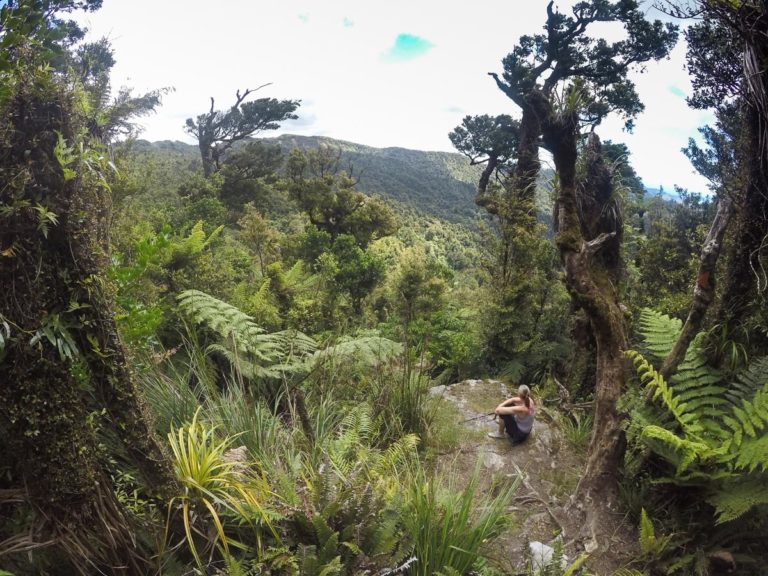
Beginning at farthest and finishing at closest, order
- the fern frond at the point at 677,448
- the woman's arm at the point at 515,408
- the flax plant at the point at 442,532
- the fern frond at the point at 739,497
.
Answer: the woman's arm at the point at 515,408
the fern frond at the point at 677,448
the fern frond at the point at 739,497
the flax plant at the point at 442,532

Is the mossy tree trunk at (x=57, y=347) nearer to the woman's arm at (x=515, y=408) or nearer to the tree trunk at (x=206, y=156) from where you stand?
the woman's arm at (x=515, y=408)

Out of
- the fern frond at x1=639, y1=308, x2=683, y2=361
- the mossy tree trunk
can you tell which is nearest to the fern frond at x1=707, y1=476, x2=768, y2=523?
the fern frond at x1=639, y1=308, x2=683, y2=361

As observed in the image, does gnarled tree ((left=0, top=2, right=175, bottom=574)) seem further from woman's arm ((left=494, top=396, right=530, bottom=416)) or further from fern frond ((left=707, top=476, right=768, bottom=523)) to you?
woman's arm ((left=494, top=396, right=530, bottom=416))

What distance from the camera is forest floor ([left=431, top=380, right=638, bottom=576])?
3.12m

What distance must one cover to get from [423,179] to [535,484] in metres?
59.0

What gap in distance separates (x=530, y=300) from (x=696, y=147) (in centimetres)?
929

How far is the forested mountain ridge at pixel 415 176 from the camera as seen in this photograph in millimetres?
48969

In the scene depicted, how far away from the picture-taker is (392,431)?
411 cm

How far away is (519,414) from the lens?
4.79 meters

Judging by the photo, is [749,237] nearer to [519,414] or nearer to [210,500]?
[519,414]

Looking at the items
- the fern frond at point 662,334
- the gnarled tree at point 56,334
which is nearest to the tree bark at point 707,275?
the fern frond at point 662,334

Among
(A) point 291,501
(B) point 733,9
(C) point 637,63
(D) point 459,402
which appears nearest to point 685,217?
(C) point 637,63

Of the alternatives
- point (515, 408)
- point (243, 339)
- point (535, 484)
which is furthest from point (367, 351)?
point (535, 484)

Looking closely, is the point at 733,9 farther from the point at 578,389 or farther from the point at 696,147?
the point at 696,147
